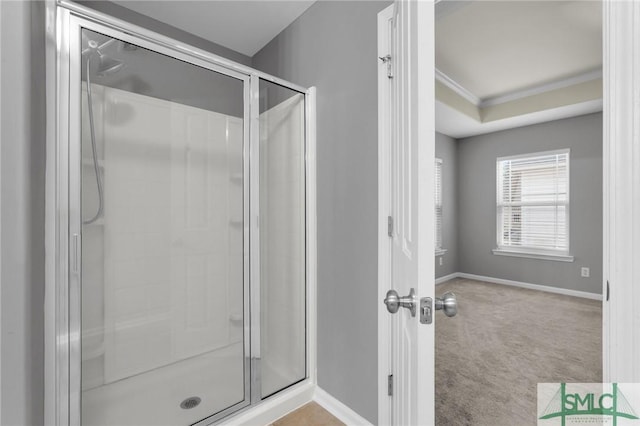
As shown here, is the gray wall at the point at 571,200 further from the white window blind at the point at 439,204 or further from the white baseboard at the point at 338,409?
the white baseboard at the point at 338,409

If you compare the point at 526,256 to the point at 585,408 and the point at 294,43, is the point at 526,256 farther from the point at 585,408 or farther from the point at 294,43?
the point at 294,43

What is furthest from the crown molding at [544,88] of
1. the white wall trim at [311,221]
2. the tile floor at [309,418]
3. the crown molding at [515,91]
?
the tile floor at [309,418]

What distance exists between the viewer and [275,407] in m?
1.65

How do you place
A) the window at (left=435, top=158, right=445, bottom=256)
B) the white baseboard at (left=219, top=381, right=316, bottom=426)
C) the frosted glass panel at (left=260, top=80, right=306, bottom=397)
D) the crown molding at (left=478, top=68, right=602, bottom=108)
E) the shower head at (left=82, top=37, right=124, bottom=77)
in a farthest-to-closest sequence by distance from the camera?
1. the window at (left=435, top=158, right=445, bottom=256)
2. the crown molding at (left=478, top=68, right=602, bottom=108)
3. the frosted glass panel at (left=260, top=80, right=306, bottom=397)
4. the white baseboard at (left=219, top=381, right=316, bottom=426)
5. the shower head at (left=82, top=37, right=124, bottom=77)

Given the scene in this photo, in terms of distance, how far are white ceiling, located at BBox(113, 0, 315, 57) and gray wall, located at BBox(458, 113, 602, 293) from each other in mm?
4226

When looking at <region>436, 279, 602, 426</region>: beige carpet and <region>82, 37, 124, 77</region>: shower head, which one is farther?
<region>436, 279, 602, 426</region>: beige carpet

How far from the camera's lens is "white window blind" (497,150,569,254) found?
4.31 m

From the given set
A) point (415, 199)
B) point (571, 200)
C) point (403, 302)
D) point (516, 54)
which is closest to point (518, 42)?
point (516, 54)

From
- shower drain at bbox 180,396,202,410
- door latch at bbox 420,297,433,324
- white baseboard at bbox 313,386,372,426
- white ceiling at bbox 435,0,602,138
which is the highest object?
white ceiling at bbox 435,0,602,138

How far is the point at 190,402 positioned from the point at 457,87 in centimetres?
419

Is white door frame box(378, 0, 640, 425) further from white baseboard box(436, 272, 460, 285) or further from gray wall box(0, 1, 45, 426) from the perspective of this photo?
white baseboard box(436, 272, 460, 285)
